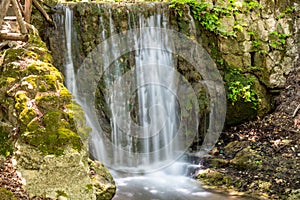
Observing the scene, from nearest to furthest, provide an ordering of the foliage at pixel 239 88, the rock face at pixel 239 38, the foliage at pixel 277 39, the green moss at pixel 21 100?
the green moss at pixel 21 100
the rock face at pixel 239 38
the foliage at pixel 239 88
the foliage at pixel 277 39

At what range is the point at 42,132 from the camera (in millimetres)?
3633

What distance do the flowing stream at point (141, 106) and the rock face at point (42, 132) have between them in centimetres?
284

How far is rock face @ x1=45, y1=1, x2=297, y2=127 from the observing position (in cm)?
825

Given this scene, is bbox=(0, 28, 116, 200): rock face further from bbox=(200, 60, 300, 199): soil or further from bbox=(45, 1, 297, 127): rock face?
bbox=(45, 1, 297, 127): rock face

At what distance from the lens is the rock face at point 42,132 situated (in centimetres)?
346

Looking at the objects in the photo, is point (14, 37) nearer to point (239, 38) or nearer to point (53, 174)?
point (53, 174)

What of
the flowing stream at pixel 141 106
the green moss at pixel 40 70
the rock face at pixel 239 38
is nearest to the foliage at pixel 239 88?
the rock face at pixel 239 38

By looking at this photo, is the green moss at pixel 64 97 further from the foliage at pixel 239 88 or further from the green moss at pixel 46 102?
the foliage at pixel 239 88

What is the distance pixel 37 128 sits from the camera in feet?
12.0

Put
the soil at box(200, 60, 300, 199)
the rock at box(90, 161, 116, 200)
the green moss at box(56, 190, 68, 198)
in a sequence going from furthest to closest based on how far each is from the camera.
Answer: the soil at box(200, 60, 300, 199) < the rock at box(90, 161, 116, 200) < the green moss at box(56, 190, 68, 198)

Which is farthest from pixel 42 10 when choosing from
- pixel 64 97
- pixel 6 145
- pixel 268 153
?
pixel 268 153

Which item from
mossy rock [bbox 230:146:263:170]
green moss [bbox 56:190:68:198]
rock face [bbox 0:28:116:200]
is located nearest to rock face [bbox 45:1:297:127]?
mossy rock [bbox 230:146:263:170]

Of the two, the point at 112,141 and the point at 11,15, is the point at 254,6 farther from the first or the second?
the point at 11,15

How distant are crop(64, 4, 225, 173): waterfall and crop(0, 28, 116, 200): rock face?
300 cm
